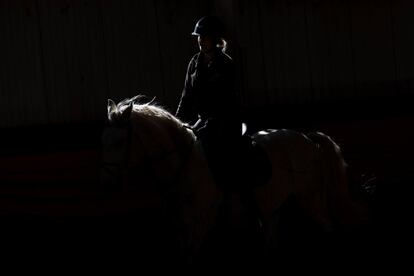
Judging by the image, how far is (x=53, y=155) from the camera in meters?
6.14

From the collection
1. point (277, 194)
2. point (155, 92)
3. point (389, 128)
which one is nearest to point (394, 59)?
point (389, 128)

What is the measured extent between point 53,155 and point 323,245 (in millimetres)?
2673

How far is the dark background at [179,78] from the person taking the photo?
6.20 m

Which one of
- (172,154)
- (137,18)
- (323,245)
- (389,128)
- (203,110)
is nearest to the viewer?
(172,154)

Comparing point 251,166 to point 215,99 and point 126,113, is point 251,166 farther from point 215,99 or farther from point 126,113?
point 126,113

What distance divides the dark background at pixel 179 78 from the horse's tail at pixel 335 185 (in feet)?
2.25

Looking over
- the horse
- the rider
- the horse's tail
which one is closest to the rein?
the horse

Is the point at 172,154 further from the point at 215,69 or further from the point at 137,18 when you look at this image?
the point at 137,18

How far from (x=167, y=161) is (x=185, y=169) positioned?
14 cm

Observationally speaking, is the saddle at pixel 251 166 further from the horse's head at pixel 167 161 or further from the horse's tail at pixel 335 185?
the horse's tail at pixel 335 185

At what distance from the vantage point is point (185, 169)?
180 inches

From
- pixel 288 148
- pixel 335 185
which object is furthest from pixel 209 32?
pixel 335 185

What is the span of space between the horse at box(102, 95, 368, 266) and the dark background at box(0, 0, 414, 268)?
1.39 m

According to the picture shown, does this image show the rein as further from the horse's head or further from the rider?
the rider
